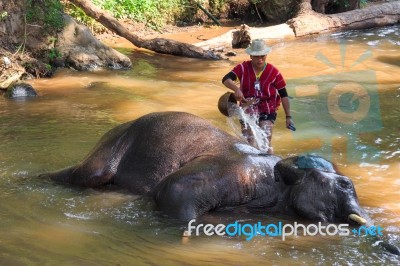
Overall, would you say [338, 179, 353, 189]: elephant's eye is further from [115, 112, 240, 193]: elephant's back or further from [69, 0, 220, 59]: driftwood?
[69, 0, 220, 59]: driftwood

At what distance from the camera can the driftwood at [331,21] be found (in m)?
15.4

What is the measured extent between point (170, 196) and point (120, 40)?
36.4 ft

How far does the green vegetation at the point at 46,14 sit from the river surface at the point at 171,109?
1069 mm

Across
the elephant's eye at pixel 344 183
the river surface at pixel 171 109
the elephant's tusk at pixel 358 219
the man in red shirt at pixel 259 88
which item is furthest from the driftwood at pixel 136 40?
the elephant's tusk at pixel 358 219

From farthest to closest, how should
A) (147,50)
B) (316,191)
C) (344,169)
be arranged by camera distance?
(147,50), (344,169), (316,191)

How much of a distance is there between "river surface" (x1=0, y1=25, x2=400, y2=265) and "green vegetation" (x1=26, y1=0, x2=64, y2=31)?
1.07m

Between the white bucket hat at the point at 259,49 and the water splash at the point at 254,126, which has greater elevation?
the white bucket hat at the point at 259,49

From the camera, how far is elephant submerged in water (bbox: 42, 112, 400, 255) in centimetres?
455

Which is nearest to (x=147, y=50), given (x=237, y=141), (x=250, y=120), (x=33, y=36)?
(x=33, y=36)

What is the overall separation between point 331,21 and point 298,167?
12187 mm

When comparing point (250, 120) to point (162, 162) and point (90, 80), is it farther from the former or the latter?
point (90, 80)

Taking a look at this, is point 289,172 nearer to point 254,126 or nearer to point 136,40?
point 254,126

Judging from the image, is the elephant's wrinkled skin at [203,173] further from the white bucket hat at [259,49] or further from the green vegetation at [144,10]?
the green vegetation at [144,10]

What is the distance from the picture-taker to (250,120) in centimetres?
635
